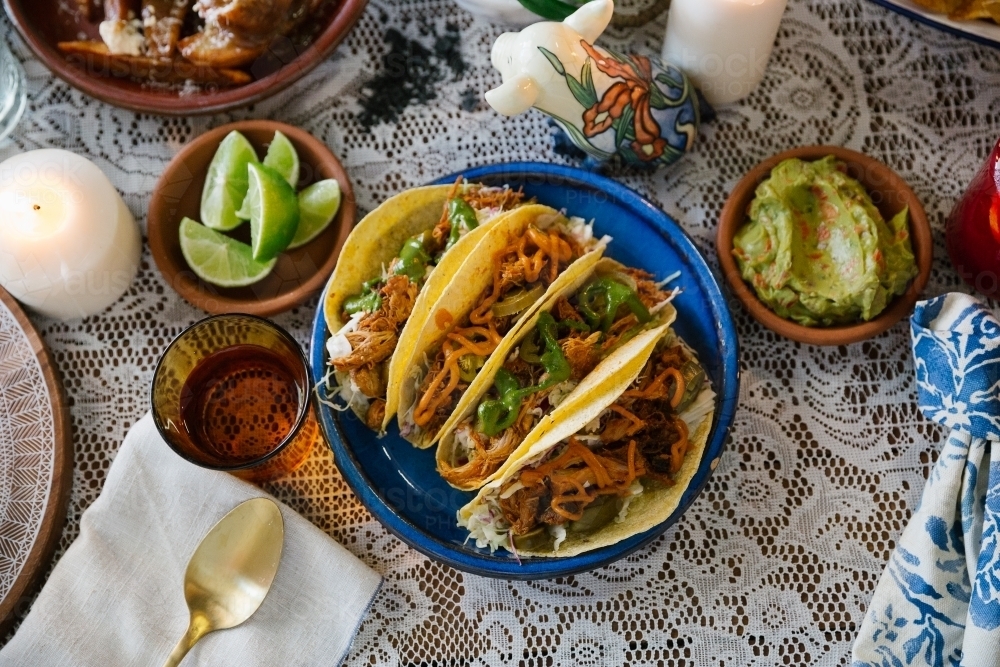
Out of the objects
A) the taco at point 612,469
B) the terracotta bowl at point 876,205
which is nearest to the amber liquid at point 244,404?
the taco at point 612,469

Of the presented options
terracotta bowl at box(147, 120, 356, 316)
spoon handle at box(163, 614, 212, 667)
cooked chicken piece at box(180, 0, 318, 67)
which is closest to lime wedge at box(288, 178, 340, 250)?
terracotta bowl at box(147, 120, 356, 316)

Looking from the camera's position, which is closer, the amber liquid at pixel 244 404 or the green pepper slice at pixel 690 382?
the green pepper slice at pixel 690 382

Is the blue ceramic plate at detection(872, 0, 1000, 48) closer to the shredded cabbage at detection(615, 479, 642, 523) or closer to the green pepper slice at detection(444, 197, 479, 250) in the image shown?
the green pepper slice at detection(444, 197, 479, 250)

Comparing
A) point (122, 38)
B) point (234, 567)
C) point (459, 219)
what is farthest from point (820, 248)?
point (122, 38)

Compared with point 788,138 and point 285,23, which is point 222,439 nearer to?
point 285,23

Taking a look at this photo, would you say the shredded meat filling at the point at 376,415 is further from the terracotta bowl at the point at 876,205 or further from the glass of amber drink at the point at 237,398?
the terracotta bowl at the point at 876,205

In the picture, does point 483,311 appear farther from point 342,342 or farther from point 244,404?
point 244,404

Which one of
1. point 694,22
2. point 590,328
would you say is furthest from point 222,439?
point 694,22
